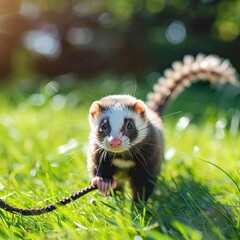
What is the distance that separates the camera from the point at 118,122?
10.1 feet

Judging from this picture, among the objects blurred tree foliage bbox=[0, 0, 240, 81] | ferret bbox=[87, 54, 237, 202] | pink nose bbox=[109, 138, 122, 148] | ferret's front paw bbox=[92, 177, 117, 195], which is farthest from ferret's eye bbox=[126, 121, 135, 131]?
blurred tree foliage bbox=[0, 0, 240, 81]

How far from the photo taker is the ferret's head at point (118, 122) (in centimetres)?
301

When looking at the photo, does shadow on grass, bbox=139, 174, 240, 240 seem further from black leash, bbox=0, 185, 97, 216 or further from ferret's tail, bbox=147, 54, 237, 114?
ferret's tail, bbox=147, 54, 237, 114

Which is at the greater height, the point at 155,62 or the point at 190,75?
the point at 190,75


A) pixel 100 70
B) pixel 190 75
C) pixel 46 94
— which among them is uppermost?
→ pixel 190 75

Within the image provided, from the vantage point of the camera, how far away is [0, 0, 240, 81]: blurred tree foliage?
11.4 m

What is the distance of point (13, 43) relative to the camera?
12812mm

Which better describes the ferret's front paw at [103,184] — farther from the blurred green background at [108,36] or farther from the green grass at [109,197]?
the blurred green background at [108,36]

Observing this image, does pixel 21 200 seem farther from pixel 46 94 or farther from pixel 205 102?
pixel 205 102

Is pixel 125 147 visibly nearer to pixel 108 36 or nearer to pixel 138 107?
pixel 138 107

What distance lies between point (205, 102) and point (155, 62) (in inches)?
133

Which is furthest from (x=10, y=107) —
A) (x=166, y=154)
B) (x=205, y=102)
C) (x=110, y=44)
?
(x=110, y=44)

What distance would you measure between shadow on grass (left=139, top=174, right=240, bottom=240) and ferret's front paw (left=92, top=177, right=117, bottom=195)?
276mm

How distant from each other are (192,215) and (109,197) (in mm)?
563
